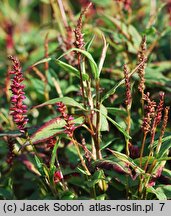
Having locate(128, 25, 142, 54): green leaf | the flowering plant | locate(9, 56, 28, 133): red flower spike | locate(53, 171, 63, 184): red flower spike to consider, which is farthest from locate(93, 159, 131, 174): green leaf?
locate(128, 25, 142, 54): green leaf

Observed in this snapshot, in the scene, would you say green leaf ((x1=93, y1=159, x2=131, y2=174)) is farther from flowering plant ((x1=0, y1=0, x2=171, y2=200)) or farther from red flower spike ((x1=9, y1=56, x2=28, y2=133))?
red flower spike ((x1=9, y1=56, x2=28, y2=133))

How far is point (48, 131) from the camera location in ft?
3.93

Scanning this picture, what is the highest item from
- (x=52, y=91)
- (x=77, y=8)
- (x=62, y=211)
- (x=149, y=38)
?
(x=77, y=8)

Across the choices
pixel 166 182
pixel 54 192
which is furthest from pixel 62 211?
pixel 166 182

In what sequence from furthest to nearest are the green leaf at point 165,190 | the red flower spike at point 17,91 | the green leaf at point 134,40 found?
1. the green leaf at point 134,40
2. the green leaf at point 165,190
3. the red flower spike at point 17,91

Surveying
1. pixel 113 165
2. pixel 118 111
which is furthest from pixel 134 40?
pixel 113 165

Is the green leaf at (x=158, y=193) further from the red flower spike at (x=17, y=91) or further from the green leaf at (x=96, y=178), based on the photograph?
the red flower spike at (x=17, y=91)

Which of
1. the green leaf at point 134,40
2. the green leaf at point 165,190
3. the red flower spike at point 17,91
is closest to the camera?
the red flower spike at point 17,91

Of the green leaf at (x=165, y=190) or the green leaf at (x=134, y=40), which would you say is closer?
the green leaf at (x=165, y=190)

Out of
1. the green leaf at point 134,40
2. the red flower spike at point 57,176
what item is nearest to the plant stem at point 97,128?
the red flower spike at point 57,176

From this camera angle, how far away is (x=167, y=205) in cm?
118

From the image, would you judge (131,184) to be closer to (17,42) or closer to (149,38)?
(149,38)

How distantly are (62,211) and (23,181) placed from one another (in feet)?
1.29

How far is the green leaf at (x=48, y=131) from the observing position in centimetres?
118
